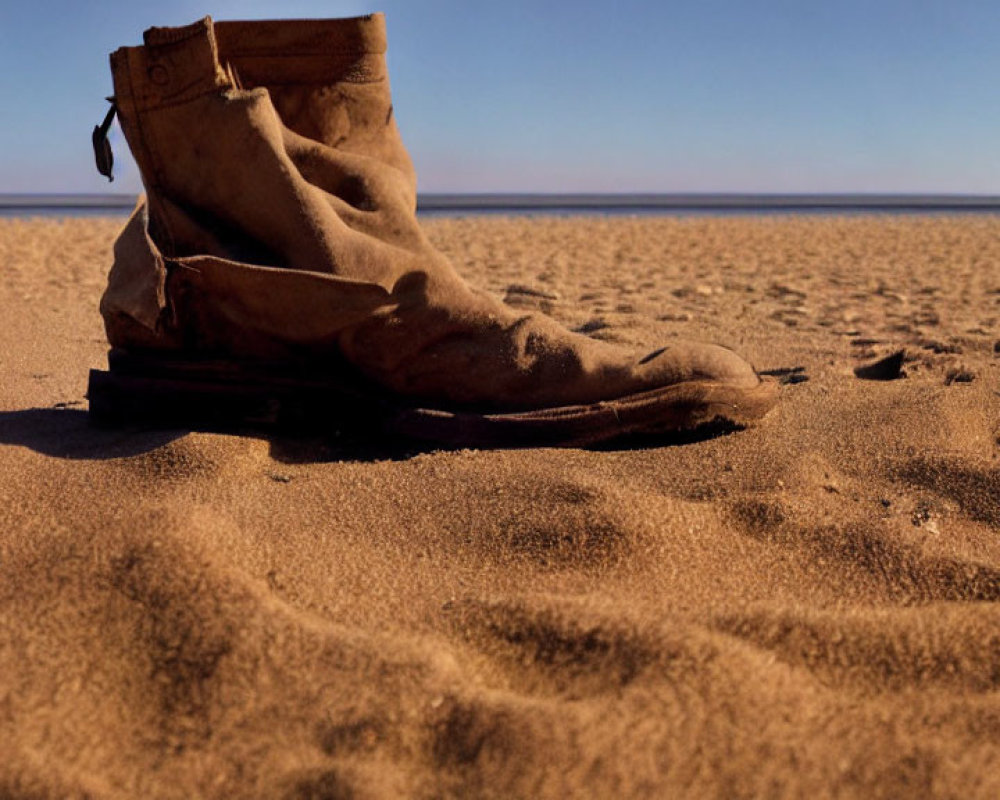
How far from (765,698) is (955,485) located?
2.57 ft

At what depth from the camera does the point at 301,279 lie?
1.67 meters

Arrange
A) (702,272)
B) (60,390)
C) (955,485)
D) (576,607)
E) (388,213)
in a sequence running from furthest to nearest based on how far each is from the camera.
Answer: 1. (702,272)
2. (60,390)
3. (388,213)
4. (955,485)
5. (576,607)

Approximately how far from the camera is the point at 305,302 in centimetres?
169

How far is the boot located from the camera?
1671 millimetres

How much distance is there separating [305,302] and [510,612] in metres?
0.82

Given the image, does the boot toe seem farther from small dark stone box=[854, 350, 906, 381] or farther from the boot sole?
small dark stone box=[854, 350, 906, 381]

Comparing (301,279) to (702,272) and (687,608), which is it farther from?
(702,272)

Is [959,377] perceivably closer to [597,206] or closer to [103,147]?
[103,147]

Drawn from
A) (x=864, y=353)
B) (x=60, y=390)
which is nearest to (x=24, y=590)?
(x=60, y=390)

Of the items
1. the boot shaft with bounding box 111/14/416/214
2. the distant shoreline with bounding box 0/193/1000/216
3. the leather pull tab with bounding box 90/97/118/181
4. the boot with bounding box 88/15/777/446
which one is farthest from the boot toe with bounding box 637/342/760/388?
the distant shoreline with bounding box 0/193/1000/216

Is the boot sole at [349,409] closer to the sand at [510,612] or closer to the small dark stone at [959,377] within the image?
the sand at [510,612]

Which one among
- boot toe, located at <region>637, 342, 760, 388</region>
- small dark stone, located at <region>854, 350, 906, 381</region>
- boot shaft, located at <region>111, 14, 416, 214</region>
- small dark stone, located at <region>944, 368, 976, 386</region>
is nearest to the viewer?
boot shaft, located at <region>111, 14, 416, 214</region>

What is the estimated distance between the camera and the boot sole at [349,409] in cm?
171

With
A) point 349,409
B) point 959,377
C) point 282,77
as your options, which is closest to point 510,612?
point 349,409
